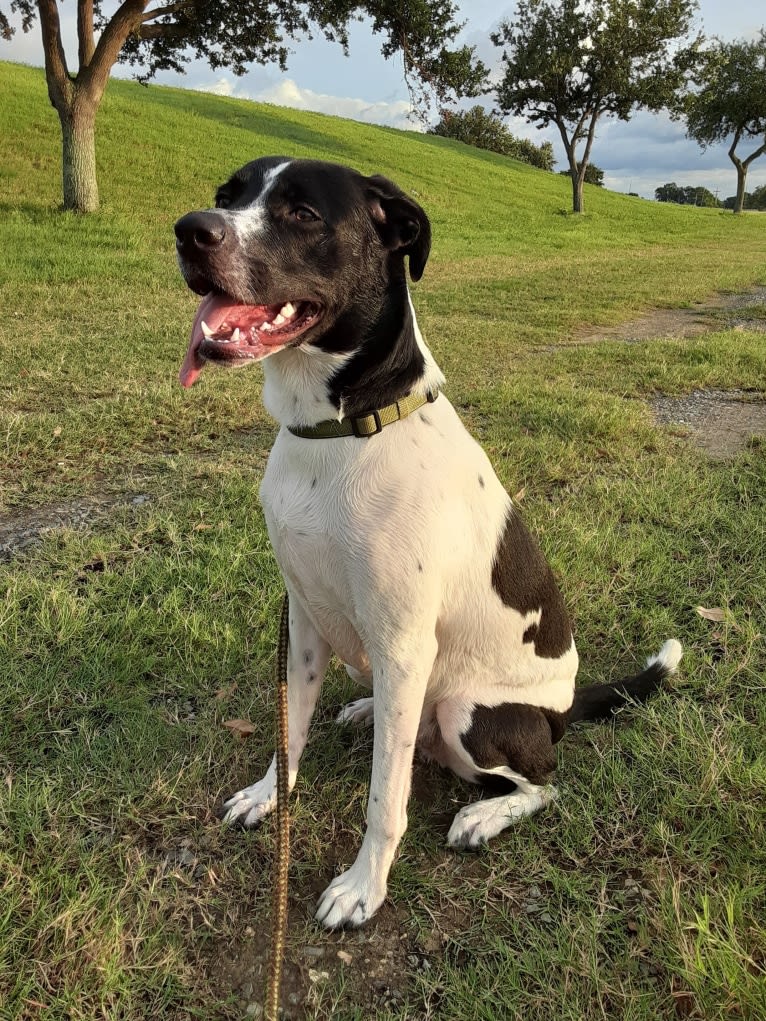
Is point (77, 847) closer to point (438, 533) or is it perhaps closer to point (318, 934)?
point (318, 934)

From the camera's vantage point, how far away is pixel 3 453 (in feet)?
13.6

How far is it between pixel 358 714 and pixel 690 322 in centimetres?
989

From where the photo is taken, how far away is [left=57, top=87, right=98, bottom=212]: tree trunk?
37.1 feet

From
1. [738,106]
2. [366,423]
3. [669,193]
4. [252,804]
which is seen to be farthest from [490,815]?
[669,193]

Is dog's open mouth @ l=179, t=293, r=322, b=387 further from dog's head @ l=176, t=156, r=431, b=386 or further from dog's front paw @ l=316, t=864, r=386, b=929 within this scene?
dog's front paw @ l=316, t=864, r=386, b=929

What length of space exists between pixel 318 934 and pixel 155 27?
1469 cm

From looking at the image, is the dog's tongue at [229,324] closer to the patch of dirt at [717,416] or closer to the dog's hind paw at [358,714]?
the dog's hind paw at [358,714]

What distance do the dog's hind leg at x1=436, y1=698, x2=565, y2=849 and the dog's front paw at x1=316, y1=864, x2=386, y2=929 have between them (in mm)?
300

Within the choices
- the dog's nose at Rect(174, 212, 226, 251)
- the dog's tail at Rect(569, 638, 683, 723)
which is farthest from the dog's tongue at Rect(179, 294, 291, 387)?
the dog's tail at Rect(569, 638, 683, 723)

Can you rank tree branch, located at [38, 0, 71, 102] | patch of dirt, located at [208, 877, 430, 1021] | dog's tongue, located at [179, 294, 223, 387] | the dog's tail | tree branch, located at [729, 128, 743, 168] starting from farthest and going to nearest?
tree branch, located at [729, 128, 743, 168], tree branch, located at [38, 0, 71, 102], the dog's tail, dog's tongue, located at [179, 294, 223, 387], patch of dirt, located at [208, 877, 430, 1021]

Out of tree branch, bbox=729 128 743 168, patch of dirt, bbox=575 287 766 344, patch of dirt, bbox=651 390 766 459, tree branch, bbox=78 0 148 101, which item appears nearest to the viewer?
patch of dirt, bbox=651 390 766 459

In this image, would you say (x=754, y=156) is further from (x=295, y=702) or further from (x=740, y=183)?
(x=295, y=702)

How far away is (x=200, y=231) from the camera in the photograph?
5.36ft

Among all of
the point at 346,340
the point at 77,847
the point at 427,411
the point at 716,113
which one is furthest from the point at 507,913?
the point at 716,113
